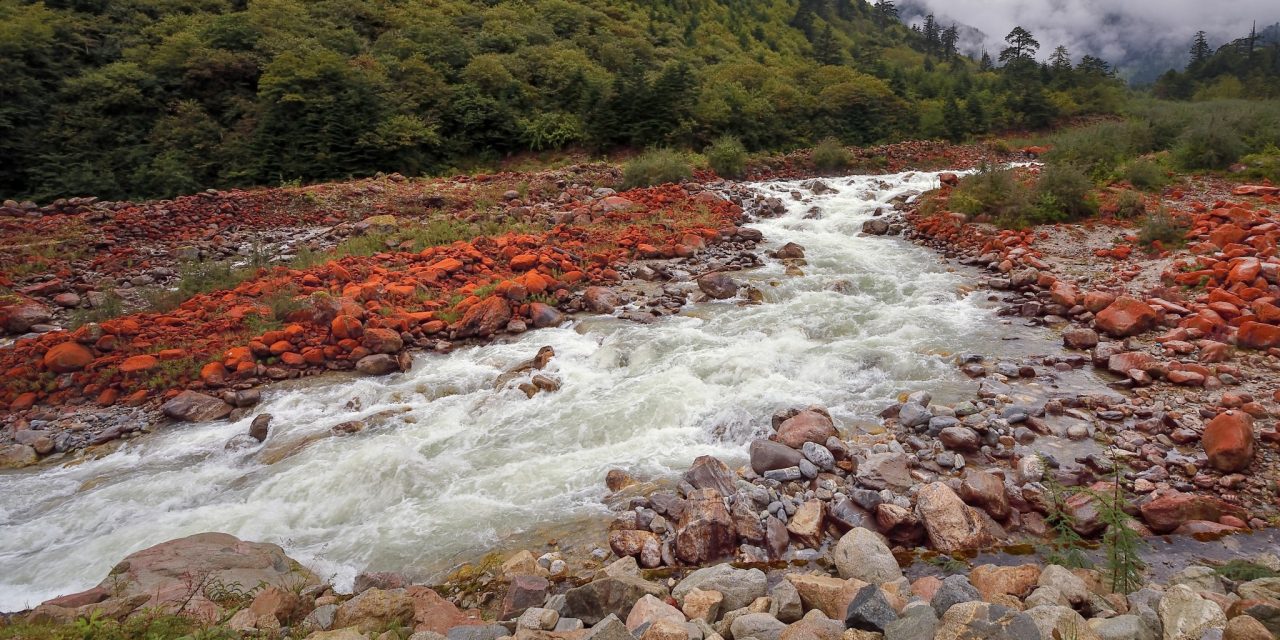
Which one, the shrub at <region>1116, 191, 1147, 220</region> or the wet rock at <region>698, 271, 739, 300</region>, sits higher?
the shrub at <region>1116, 191, 1147, 220</region>

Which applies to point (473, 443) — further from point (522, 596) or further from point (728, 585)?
point (728, 585)

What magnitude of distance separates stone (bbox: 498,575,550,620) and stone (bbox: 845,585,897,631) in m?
2.02

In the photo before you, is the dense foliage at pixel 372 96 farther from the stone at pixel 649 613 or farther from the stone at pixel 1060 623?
the stone at pixel 1060 623

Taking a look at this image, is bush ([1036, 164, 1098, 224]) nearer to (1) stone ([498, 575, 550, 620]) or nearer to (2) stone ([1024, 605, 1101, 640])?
(2) stone ([1024, 605, 1101, 640])

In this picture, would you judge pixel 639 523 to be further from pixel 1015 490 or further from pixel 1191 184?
pixel 1191 184

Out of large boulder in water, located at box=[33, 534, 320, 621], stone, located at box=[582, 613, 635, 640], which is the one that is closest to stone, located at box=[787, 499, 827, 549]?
stone, located at box=[582, 613, 635, 640]

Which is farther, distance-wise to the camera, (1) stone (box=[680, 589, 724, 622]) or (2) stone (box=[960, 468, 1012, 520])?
(2) stone (box=[960, 468, 1012, 520])

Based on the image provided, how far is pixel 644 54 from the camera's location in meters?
34.2

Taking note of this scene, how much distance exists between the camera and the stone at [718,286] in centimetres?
1050

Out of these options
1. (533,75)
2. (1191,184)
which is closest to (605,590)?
(1191,184)

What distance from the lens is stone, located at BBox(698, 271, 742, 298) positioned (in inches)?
413

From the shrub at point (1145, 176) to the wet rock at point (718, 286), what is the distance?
11.4 m

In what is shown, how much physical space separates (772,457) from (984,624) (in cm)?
287

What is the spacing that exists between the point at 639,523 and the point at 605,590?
1.26m
